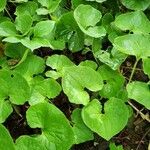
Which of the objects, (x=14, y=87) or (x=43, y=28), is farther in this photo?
(x=43, y=28)

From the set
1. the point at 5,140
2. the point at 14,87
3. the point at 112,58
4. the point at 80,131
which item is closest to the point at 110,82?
the point at 112,58

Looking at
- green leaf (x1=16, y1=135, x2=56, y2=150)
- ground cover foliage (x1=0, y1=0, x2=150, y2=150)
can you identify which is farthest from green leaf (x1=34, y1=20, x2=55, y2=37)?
green leaf (x1=16, y1=135, x2=56, y2=150)

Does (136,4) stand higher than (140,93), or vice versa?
(136,4)

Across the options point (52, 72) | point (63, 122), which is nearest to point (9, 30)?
point (52, 72)

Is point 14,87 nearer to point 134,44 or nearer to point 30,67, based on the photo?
point 30,67

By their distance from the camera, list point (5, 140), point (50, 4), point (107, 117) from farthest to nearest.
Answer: point (50, 4) < point (107, 117) < point (5, 140)

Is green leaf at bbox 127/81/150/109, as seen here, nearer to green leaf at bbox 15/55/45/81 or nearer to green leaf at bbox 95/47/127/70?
green leaf at bbox 95/47/127/70

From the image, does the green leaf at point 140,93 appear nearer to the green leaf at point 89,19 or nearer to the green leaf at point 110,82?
the green leaf at point 110,82
